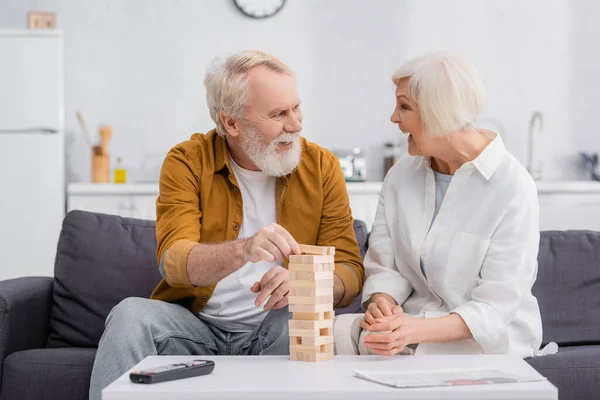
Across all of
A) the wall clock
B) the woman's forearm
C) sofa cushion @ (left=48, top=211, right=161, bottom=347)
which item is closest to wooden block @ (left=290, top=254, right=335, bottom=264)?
the woman's forearm

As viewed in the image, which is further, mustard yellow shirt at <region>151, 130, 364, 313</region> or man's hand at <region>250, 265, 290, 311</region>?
mustard yellow shirt at <region>151, 130, 364, 313</region>

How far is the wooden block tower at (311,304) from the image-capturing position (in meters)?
1.69

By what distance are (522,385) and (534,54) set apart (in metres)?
4.29

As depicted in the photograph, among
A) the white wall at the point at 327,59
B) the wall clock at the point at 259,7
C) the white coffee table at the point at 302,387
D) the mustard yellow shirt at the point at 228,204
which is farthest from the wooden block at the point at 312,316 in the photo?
the wall clock at the point at 259,7

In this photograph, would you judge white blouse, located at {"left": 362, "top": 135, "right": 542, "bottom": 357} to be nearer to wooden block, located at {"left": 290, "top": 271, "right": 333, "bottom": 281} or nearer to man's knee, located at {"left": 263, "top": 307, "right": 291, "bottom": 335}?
man's knee, located at {"left": 263, "top": 307, "right": 291, "bottom": 335}

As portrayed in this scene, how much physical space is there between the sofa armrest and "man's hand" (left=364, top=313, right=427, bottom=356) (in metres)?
1.17

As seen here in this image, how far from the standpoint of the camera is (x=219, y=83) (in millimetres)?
2297

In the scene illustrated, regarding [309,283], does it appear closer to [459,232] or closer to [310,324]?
[310,324]

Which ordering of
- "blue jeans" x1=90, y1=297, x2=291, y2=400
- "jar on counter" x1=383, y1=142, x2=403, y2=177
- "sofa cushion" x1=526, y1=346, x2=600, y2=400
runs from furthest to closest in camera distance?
"jar on counter" x1=383, y1=142, x2=403, y2=177 → "sofa cushion" x1=526, y1=346, x2=600, y2=400 → "blue jeans" x1=90, y1=297, x2=291, y2=400

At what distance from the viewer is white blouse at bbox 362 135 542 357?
1963 mm

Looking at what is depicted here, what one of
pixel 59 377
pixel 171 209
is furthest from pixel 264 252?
pixel 59 377

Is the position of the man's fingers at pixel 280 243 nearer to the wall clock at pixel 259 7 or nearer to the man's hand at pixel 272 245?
the man's hand at pixel 272 245

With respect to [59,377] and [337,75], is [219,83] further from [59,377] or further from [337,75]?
[337,75]

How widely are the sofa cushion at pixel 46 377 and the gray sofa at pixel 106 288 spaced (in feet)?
0.04
